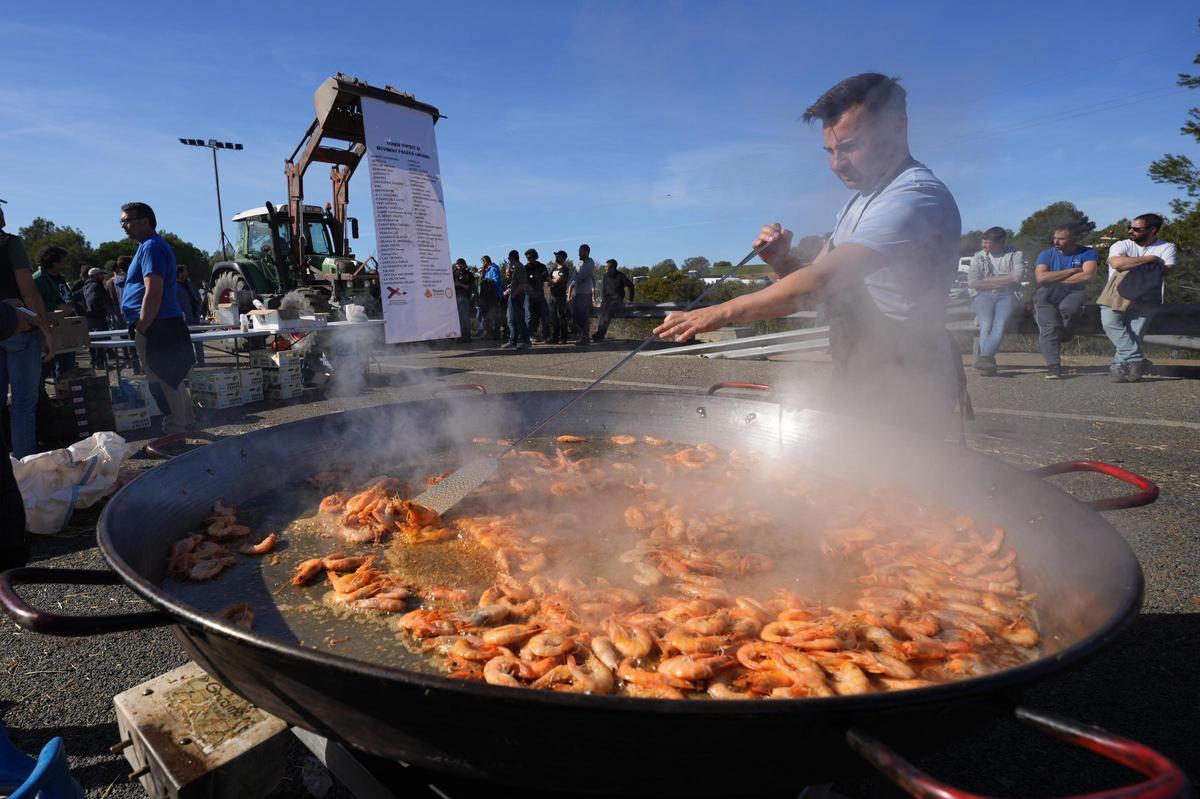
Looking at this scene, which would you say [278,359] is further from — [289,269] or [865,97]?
[865,97]

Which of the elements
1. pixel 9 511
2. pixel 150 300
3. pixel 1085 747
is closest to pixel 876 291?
pixel 1085 747

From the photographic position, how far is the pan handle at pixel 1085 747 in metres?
0.93

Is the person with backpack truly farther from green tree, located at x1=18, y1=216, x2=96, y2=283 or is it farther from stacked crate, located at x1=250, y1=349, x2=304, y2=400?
green tree, located at x1=18, y1=216, x2=96, y2=283

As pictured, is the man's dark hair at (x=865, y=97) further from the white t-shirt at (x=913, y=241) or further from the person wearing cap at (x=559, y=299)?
the person wearing cap at (x=559, y=299)

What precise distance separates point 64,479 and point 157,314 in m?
2.21

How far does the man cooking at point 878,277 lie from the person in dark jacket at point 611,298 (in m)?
13.6

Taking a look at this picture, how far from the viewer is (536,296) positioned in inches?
640

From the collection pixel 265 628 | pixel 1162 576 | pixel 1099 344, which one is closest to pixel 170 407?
pixel 265 628

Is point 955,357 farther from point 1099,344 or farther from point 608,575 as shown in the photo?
point 1099,344

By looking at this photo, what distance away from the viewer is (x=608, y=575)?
2.39m

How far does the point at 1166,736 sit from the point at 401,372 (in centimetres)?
1161

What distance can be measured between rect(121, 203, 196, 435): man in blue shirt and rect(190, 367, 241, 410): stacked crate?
1754 millimetres

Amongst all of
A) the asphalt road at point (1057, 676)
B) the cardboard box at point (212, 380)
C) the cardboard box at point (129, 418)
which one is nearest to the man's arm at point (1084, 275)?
the asphalt road at point (1057, 676)

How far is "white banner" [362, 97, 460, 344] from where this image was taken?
586 cm
